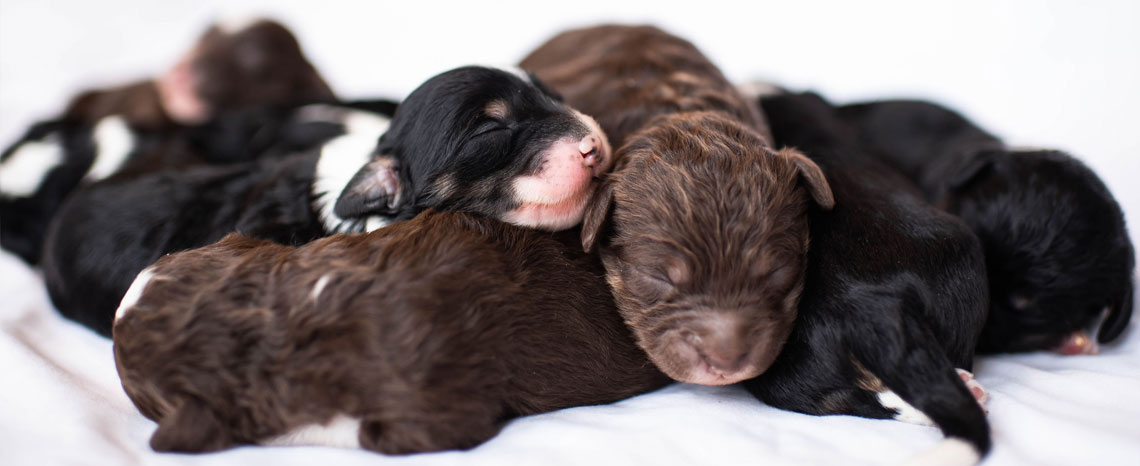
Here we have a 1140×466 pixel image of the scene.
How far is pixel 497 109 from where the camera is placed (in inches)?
109

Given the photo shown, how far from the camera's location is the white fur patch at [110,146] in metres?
4.02

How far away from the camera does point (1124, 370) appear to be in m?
2.68

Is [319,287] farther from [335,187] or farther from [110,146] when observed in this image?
[110,146]

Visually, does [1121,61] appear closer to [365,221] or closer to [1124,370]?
[1124,370]

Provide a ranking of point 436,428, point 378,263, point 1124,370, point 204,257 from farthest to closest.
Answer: point 1124,370, point 204,257, point 378,263, point 436,428

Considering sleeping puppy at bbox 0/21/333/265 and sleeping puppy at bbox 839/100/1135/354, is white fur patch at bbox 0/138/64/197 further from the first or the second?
sleeping puppy at bbox 839/100/1135/354

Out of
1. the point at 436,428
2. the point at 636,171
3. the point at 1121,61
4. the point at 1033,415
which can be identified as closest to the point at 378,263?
the point at 436,428

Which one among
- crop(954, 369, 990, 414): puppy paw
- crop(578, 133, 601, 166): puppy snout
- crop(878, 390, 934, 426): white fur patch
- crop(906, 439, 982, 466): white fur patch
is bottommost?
crop(878, 390, 934, 426): white fur patch

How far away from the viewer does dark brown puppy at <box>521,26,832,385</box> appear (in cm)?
233

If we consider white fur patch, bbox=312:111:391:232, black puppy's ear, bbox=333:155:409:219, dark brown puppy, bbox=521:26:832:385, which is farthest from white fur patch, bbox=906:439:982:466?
white fur patch, bbox=312:111:391:232

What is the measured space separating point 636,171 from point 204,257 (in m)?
1.23

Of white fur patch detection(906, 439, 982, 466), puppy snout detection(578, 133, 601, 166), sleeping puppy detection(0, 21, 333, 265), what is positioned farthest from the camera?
sleeping puppy detection(0, 21, 333, 265)

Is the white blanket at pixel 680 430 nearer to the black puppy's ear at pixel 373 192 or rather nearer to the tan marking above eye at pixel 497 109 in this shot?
the black puppy's ear at pixel 373 192

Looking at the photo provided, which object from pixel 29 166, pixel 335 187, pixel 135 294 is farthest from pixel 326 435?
pixel 29 166
